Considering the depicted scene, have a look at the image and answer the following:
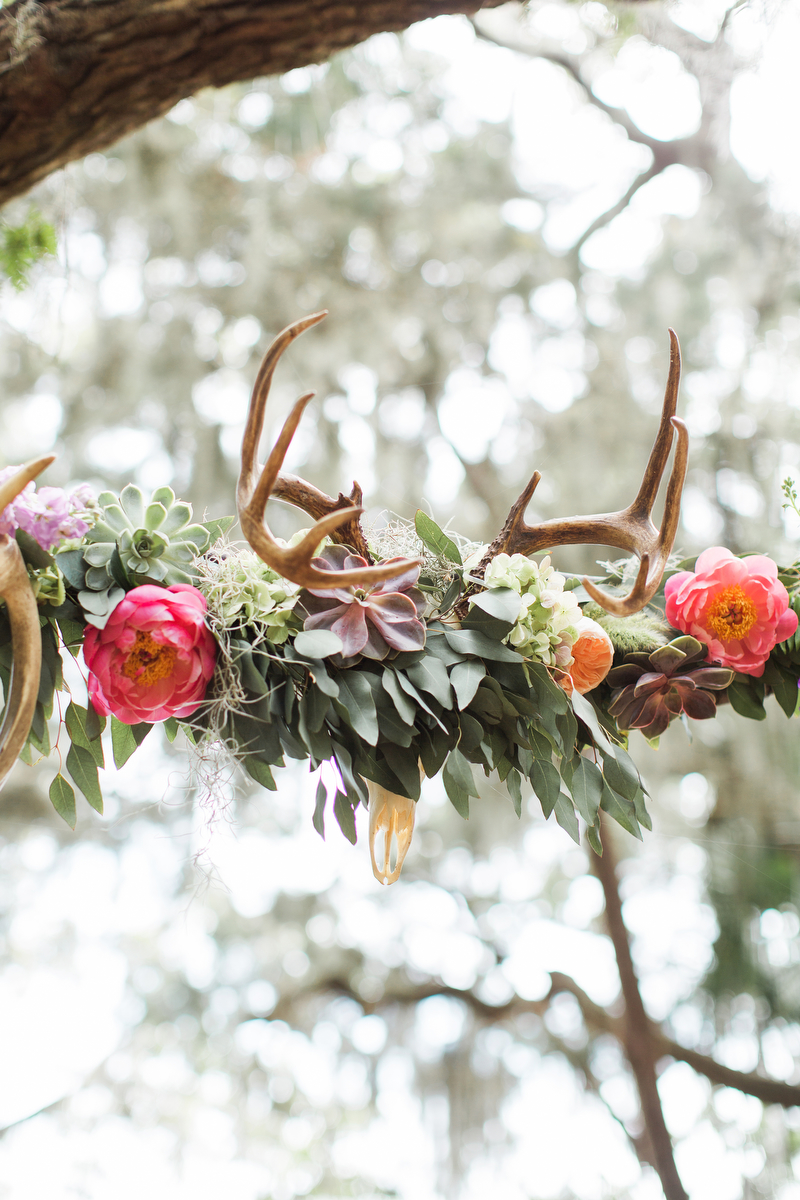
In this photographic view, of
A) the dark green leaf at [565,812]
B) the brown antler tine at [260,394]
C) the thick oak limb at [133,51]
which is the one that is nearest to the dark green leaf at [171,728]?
the brown antler tine at [260,394]

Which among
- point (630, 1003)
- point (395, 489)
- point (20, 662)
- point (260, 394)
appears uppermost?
point (260, 394)

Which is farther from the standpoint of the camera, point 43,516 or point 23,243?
point 23,243

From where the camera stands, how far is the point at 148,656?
0.51 meters

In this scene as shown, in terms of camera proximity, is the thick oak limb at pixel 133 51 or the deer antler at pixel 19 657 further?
the thick oak limb at pixel 133 51

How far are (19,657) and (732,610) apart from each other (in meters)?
0.55

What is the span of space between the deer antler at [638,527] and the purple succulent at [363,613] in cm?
10

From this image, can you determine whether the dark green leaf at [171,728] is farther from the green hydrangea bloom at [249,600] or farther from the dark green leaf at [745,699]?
the dark green leaf at [745,699]

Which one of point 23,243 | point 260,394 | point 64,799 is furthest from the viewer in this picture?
point 23,243

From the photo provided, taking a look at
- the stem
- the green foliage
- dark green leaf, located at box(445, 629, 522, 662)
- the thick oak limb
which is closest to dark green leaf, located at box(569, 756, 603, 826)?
dark green leaf, located at box(445, 629, 522, 662)

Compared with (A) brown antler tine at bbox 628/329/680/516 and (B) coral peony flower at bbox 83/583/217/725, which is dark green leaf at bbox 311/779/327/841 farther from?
(A) brown antler tine at bbox 628/329/680/516

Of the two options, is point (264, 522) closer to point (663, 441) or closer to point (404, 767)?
point (404, 767)

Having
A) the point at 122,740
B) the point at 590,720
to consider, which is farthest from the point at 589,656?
the point at 122,740

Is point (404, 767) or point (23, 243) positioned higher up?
point (23, 243)

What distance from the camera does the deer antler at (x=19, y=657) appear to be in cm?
49
